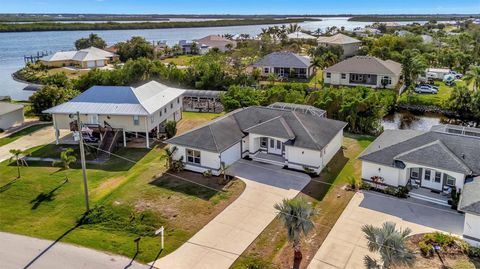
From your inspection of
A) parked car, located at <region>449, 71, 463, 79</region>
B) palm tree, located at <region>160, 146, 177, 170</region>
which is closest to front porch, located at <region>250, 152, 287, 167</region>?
palm tree, located at <region>160, 146, 177, 170</region>

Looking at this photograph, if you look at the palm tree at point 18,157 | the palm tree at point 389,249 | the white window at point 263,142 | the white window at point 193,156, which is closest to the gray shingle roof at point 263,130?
the white window at point 193,156

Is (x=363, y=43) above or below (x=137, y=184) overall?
above

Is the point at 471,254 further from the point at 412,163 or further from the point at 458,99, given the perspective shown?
the point at 458,99

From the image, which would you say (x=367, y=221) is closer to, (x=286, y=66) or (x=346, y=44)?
(x=286, y=66)

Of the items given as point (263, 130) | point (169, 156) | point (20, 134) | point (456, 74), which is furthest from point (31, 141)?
point (456, 74)

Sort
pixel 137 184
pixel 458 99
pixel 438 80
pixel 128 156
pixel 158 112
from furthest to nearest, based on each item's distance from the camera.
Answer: pixel 438 80 < pixel 458 99 < pixel 158 112 < pixel 128 156 < pixel 137 184

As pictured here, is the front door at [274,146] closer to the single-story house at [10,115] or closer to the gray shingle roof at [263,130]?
the gray shingle roof at [263,130]

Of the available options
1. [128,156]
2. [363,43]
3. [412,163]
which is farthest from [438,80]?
[128,156]
